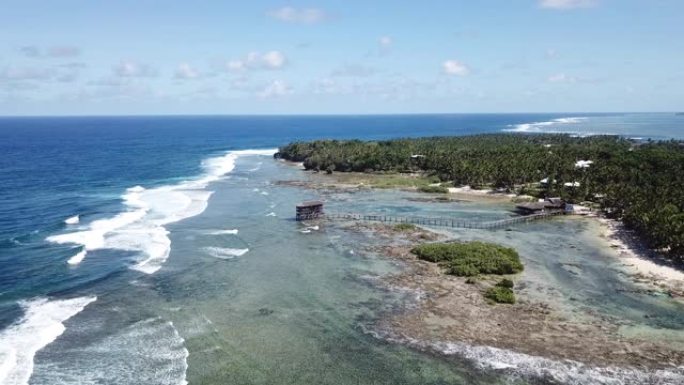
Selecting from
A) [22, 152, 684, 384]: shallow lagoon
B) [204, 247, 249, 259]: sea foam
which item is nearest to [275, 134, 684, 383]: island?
[22, 152, 684, 384]: shallow lagoon

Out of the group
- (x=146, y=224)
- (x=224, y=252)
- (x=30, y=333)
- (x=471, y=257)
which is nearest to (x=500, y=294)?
(x=471, y=257)

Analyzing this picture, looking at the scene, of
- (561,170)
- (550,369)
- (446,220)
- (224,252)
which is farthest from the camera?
(561,170)

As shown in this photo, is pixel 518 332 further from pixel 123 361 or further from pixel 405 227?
pixel 405 227

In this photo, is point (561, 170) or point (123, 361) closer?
point (123, 361)

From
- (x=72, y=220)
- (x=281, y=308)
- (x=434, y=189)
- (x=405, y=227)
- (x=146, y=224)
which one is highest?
(x=434, y=189)

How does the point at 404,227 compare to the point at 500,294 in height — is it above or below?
above

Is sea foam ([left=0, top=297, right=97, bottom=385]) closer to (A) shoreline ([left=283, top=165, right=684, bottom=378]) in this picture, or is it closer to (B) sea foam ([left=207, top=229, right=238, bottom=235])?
(A) shoreline ([left=283, top=165, right=684, bottom=378])

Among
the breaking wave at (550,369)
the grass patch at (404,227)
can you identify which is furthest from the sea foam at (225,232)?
the breaking wave at (550,369)
